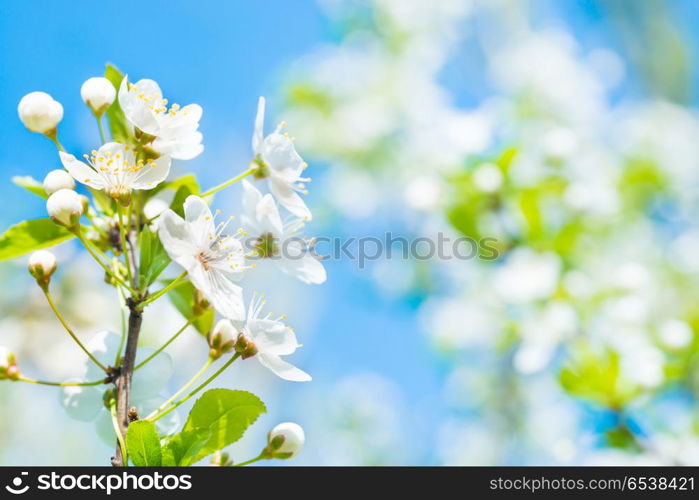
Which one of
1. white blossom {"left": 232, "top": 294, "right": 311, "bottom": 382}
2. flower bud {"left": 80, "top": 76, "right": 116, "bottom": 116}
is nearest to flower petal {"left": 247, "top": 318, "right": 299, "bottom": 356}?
white blossom {"left": 232, "top": 294, "right": 311, "bottom": 382}

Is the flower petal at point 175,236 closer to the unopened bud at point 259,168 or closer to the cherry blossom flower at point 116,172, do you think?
the cherry blossom flower at point 116,172

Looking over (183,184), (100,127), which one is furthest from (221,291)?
(100,127)

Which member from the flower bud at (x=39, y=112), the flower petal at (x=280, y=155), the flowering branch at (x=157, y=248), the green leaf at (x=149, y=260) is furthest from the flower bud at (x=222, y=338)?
the flower bud at (x=39, y=112)

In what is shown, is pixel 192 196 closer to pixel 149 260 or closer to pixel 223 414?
pixel 149 260

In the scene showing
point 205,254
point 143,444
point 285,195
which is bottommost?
point 143,444

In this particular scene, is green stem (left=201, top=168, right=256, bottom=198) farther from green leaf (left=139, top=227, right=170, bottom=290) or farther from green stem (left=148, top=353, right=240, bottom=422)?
green stem (left=148, top=353, right=240, bottom=422)

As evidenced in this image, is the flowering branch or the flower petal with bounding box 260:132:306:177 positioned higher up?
the flower petal with bounding box 260:132:306:177
